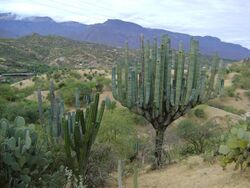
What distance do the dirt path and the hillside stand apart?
55.6 m

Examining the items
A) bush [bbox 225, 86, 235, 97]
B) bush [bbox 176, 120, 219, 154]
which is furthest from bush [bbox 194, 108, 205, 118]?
bush [bbox 176, 120, 219, 154]

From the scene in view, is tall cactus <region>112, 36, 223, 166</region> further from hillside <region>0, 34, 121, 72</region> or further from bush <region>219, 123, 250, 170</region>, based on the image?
hillside <region>0, 34, 121, 72</region>

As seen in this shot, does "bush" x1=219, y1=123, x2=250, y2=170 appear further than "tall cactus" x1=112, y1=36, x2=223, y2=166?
No

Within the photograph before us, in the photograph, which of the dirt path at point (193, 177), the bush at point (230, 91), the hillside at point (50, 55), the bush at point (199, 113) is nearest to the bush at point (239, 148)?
the dirt path at point (193, 177)

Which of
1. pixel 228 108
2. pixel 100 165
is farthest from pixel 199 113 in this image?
pixel 100 165

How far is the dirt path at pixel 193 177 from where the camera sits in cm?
809

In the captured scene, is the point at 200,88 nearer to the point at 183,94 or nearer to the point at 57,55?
the point at 183,94

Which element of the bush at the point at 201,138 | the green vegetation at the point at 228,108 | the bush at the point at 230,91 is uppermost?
the bush at the point at 201,138

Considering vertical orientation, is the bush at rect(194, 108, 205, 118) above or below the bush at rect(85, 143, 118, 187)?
below

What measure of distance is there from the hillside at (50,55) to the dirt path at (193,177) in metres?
55.6

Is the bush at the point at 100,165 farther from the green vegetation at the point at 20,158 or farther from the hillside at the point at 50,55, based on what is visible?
the hillside at the point at 50,55

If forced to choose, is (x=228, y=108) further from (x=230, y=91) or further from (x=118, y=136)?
(x=118, y=136)

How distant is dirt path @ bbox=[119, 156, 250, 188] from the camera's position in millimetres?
8086

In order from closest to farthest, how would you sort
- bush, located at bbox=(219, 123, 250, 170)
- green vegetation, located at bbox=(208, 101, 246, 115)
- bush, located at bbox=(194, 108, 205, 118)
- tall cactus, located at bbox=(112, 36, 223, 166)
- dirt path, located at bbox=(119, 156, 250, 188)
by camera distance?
1. bush, located at bbox=(219, 123, 250, 170)
2. dirt path, located at bbox=(119, 156, 250, 188)
3. tall cactus, located at bbox=(112, 36, 223, 166)
4. bush, located at bbox=(194, 108, 205, 118)
5. green vegetation, located at bbox=(208, 101, 246, 115)
